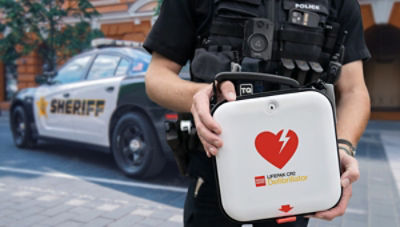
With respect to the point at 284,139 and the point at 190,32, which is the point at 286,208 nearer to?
the point at 284,139

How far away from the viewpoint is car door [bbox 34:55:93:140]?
5.03m

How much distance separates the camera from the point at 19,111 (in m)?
6.07

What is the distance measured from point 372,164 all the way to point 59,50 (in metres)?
9.31

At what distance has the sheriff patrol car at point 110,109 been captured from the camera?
4160 mm

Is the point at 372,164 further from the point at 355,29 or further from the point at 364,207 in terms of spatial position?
the point at 355,29

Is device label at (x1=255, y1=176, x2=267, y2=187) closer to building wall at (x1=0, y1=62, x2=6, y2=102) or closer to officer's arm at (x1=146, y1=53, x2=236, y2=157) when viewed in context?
officer's arm at (x1=146, y1=53, x2=236, y2=157)

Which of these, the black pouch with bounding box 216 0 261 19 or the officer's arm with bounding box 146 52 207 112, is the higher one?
the black pouch with bounding box 216 0 261 19

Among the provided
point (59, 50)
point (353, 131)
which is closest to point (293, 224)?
point (353, 131)

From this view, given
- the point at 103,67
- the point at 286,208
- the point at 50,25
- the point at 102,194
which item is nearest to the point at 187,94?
the point at 286,208

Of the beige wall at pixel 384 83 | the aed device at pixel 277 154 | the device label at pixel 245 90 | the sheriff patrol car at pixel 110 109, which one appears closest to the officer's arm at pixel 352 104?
the aed device at pixel 277 154

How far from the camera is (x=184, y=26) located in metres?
1.14

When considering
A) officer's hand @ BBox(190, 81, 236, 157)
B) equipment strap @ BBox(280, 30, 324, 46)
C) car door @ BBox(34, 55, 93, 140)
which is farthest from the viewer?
car door @ BBox(34, 55, 93, 140)

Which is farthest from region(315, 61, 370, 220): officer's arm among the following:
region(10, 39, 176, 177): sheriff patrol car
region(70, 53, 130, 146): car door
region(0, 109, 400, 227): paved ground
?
region(70, 53, 130, 146): car door

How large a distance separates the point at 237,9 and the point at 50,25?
37.2 feet
